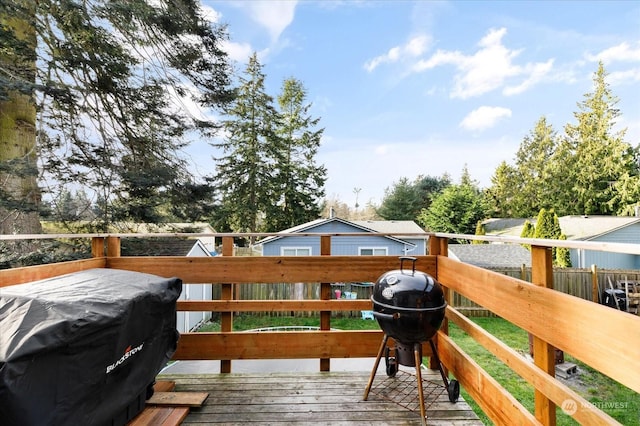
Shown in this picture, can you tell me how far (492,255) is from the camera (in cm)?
1279

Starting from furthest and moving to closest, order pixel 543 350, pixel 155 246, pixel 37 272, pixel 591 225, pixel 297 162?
pixel 297 162 → pixel 591 225 → pixel 155 246 → pixel 37 272 → pixel 543 350

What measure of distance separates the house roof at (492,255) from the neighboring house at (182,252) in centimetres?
893

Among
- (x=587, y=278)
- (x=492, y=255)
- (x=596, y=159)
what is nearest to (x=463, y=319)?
(x=587, y=278)

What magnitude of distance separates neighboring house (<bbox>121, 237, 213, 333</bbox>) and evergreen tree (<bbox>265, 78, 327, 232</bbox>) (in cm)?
928

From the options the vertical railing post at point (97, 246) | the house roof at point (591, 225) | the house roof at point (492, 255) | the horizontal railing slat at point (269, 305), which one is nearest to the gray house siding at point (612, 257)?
the house roof at point (591, 225)

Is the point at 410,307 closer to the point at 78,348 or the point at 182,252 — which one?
the point at 78,348

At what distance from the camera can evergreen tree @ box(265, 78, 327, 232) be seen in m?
19.4

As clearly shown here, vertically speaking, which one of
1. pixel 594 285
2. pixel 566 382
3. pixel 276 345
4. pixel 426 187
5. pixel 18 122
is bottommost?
pixel 566 382

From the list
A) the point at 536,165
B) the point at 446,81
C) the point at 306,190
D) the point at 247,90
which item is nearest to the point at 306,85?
the point at 247,90

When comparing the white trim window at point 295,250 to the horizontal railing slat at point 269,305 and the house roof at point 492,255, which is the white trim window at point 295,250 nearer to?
the house roof at point 492,255

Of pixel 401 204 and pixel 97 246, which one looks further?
pixel 401 204

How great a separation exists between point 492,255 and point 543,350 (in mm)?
12807

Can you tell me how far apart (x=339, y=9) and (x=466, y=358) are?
8.14 m

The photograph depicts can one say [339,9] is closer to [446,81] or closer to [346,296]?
[346,296]
